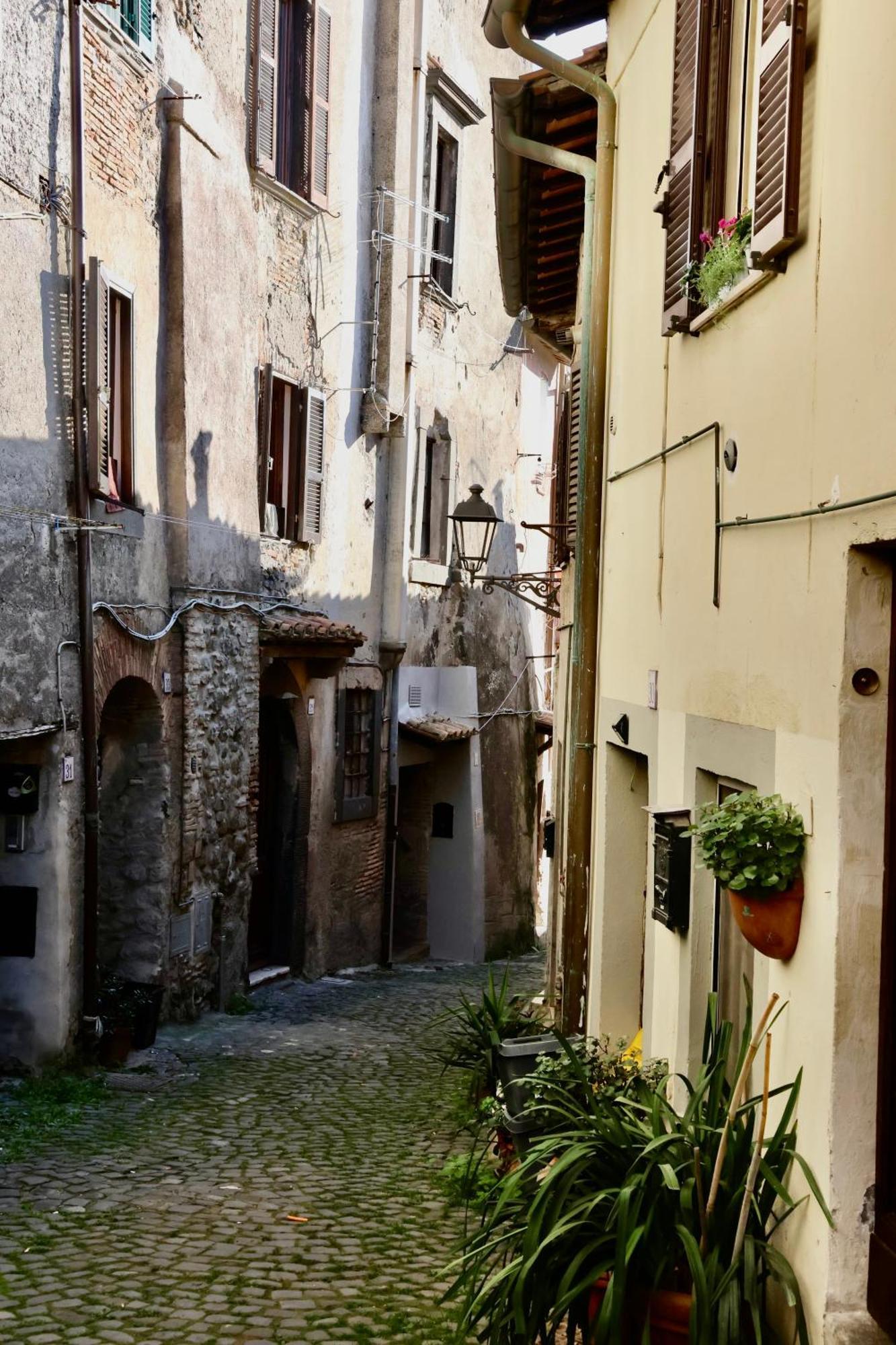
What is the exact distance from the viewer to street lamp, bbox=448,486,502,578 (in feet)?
48.1

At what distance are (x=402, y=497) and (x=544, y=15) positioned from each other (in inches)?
368

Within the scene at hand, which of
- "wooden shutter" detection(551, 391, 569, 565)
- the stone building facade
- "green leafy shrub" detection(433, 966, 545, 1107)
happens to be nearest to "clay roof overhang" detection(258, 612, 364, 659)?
the stone building facade

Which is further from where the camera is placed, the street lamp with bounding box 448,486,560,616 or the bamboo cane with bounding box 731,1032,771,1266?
the street lamp with bounding box 448,486,560,616

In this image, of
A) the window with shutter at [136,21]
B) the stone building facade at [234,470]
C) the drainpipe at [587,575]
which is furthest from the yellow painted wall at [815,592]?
the window with shutter at [136,21]

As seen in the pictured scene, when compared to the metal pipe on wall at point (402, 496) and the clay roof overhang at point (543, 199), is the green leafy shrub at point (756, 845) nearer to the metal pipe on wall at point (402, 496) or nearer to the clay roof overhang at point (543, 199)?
the clay roof overhang at point (543, 199)

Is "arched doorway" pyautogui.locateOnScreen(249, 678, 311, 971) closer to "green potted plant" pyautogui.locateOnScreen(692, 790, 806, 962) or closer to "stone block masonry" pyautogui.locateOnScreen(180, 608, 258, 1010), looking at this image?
"stone block masonry" pyautogui.locateOnScreen(180, 608, 258, 1010)

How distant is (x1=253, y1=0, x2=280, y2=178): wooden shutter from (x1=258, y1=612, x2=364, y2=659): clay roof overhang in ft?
13.3

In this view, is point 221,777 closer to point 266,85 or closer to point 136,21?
point 136,21

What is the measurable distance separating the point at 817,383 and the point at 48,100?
707 centimetres

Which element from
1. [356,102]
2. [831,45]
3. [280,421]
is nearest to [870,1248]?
[831,45]

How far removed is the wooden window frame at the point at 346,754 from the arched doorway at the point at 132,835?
4.19 m

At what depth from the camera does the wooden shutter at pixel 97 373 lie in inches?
403

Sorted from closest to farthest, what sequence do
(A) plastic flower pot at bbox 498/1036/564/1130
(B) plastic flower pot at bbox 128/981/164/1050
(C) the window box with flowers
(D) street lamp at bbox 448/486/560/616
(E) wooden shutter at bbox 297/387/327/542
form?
1. (C) the window box with flowers
2. (A) plastic flower pot at bbox 498/1036/564/1130
3. (B) plastic flower pot at bbox 128/981/164/1050
4. (D) street lamp at bbox 448/486/560/616
5. (E) wooden shutter at bbox 297/387/327/542

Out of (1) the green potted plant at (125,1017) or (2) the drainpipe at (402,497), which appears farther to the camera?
(2) the drainpipe at (402,497)
